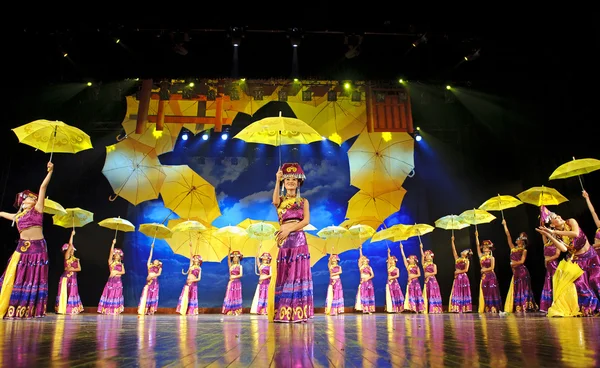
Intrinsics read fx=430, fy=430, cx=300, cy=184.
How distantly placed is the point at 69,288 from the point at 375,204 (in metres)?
8.71

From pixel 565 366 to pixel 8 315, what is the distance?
262 inches

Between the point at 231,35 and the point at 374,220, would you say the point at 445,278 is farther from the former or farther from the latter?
the point at 231,35

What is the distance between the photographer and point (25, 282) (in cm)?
606

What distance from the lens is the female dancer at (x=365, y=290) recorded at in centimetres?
1185

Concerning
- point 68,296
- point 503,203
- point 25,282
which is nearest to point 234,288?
point 68,296

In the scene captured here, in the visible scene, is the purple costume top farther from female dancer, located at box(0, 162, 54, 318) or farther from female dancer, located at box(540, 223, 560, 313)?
female dancer, located at box(540, 223, 560, 313)

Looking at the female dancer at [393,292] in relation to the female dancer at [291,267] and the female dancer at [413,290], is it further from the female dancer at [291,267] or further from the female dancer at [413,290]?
the female dancer at [291,267]

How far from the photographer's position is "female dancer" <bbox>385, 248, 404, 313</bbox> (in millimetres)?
12000

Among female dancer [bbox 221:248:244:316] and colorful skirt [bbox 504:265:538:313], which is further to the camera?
female dancer [bbox 221:248:244:316]

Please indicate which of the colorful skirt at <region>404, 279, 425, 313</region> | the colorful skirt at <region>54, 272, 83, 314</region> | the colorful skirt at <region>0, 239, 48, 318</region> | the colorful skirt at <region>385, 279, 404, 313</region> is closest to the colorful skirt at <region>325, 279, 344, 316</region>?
the colorful skirt at <region>385, 279, 404, 313</region>

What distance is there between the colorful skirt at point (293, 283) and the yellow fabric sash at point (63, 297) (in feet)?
27.8

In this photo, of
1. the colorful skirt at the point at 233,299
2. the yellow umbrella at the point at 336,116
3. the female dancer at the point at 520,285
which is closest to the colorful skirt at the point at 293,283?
the female dancer at the point at 520,285

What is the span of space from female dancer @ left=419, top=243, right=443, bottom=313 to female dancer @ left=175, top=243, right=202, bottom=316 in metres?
6.23

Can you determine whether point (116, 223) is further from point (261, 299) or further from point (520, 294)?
point (520, 294)
